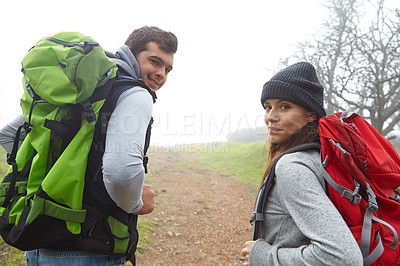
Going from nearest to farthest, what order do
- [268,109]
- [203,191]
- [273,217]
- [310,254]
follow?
1. [310,254]
2. [273,217]
3. [268,109]
4. [203,191]

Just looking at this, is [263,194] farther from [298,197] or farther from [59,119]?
[59,119]

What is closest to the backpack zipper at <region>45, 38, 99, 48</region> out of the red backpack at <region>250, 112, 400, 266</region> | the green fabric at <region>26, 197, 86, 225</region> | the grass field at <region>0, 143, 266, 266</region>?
the green fabric at <region>26, 197, 86, 225</region>

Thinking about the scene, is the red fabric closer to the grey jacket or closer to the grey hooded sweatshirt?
the grey jacket

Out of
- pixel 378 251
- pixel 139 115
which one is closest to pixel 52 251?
pixel 139 115

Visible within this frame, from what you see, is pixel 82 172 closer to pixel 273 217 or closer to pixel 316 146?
pixel 273 217

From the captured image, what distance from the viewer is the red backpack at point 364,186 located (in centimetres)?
128

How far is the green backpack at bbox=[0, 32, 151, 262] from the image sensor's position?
139 centimetres

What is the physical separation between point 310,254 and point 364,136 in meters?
0.76

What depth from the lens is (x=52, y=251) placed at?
1520mm

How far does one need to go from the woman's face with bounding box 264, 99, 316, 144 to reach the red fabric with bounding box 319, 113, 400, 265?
31 cm

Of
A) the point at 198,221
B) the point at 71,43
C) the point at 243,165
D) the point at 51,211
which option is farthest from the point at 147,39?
the point at 243,165

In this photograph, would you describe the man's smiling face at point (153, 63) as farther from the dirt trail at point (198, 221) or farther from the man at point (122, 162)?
the dirt trail at point (198, 221)

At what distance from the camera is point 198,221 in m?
6.45

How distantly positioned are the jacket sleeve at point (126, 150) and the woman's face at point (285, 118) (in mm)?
870
